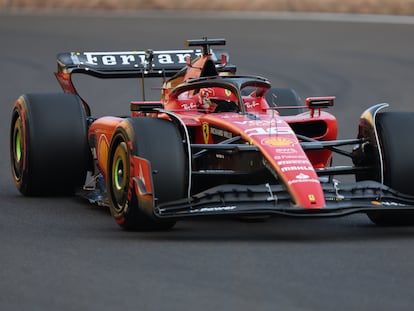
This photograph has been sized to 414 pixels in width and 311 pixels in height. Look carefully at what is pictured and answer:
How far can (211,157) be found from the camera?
33.1 ft

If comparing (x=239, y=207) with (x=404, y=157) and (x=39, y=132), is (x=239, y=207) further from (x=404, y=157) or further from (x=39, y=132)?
(x=39, y=132)

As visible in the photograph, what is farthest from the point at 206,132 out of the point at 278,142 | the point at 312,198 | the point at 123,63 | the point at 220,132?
the point at 123,63

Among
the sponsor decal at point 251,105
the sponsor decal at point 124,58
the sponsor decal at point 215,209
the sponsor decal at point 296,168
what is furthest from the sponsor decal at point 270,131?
the sponsor decal at point 124,58

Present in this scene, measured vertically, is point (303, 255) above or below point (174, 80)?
below

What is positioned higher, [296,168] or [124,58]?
[124,58]

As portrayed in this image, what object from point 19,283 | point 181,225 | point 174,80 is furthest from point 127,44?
point 19,283

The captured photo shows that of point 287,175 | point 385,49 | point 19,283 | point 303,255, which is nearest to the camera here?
point 19,283

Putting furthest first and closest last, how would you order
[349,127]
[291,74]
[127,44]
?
[127,44]
[291,74]
[349,127]

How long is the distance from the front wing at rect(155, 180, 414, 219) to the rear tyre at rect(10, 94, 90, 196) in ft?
8.59

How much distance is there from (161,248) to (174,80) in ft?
10.4

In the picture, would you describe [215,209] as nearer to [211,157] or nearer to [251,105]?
[211,157]

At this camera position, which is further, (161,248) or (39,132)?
(39,132)

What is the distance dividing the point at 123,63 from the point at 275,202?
14.3 ft

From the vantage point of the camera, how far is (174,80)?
38.2 ft
